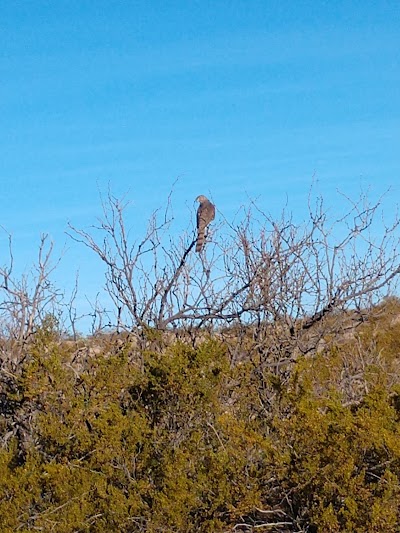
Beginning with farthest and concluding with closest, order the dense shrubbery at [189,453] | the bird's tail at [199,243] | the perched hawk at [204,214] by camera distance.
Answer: the perched hawk at [204,214] → the bird's tail at [199,243] → the dense shrubbery at [189,453]

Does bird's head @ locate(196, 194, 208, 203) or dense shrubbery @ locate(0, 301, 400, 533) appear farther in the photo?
bird's head @ locate(196, 194, 208, 203)

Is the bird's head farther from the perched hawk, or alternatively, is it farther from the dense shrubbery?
the dense shrubbery

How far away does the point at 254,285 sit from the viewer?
7289 mm

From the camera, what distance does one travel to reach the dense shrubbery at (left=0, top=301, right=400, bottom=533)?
5.13m

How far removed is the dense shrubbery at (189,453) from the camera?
5129mm

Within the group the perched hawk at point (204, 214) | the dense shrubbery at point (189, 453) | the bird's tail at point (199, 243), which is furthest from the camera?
the perched hawk at point (204, 214)

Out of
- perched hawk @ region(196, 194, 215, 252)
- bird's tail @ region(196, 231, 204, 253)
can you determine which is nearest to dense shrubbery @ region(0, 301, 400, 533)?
bird's tail @ region(196, 231, 204, 253)

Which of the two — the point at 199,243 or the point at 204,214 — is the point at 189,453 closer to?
the point at 199,243

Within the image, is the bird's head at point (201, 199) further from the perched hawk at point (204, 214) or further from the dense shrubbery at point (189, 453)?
the dense shrubbery at point (189, 453)

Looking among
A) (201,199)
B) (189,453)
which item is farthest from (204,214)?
(189,453)

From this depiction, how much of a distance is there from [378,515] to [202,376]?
1.49 metres

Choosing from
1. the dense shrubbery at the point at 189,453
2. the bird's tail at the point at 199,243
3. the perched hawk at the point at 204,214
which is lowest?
the dense shrubbery at the point at 189,453

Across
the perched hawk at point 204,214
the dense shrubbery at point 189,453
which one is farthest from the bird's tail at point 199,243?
the dense shrubbery at point 189,453

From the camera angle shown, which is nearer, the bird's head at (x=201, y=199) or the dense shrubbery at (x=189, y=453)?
the dense shrubbery at (x=189, y=453)
